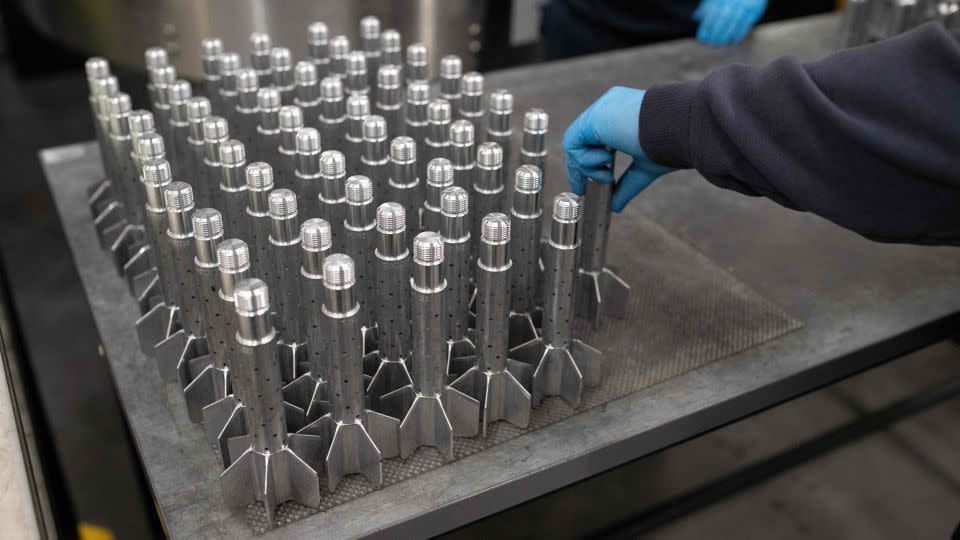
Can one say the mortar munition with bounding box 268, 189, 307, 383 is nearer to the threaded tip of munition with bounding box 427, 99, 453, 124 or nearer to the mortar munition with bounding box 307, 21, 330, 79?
the threaded tip of munition with bounding box 427, 99, 453, 124

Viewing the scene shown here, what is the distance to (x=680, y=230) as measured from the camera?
1384 mm

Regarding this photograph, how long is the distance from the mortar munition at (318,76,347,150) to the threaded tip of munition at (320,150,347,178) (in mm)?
220

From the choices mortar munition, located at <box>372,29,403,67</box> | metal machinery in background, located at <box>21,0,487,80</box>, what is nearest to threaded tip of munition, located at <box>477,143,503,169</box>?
mortar munition, located at <box>372,29,403,67</box>

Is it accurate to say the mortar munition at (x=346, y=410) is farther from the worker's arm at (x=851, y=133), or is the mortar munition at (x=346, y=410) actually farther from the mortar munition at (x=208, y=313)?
the worker's arm at (x=851, y=133)

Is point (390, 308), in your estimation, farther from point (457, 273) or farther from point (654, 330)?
point (654, 330)

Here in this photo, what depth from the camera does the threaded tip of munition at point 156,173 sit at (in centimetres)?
97

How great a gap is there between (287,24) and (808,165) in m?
1.70

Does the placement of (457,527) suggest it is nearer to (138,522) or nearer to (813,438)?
(813,438)

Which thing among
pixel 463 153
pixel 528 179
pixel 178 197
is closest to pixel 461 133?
pixel 463 153

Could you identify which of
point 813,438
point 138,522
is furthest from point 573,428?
point 138,522

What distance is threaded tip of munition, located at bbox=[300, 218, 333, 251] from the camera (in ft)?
2.80

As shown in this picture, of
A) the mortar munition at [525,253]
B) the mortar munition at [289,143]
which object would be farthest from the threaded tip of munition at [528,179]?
the mortar munition at [289,143]

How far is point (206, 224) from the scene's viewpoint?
0.87 metres

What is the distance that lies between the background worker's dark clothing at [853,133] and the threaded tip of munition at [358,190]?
0.37 metres
